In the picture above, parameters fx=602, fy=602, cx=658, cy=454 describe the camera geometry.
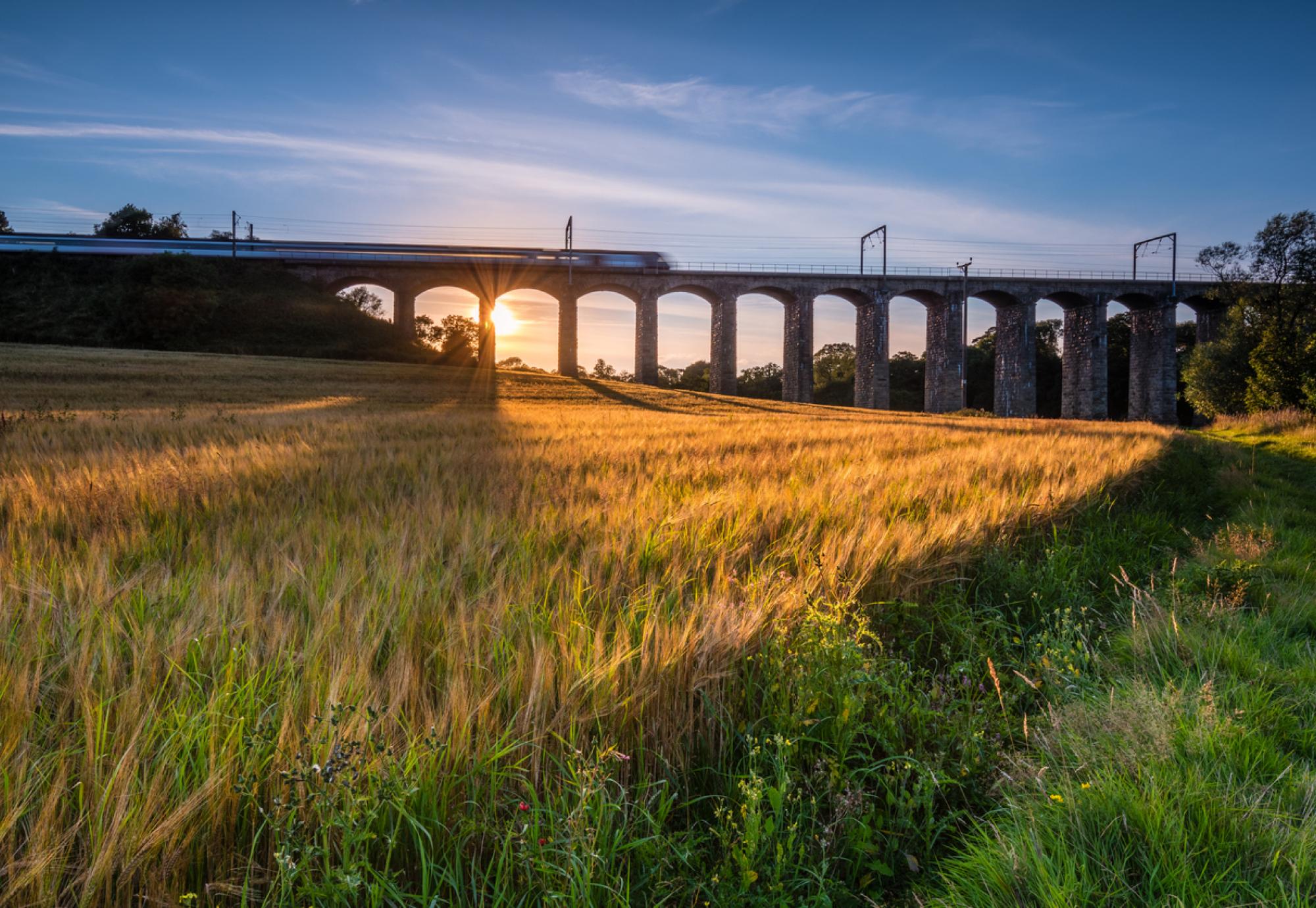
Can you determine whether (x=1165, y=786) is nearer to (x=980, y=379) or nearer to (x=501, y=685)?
(x=501, y=685)

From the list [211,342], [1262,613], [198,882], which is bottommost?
[1262,613]

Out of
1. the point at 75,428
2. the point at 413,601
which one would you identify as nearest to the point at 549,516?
the point at 413,601

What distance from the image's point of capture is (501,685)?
129cm

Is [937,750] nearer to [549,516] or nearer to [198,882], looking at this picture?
[198,882]

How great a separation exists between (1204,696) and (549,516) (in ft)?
7.94

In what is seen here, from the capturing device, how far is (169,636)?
1.39 m

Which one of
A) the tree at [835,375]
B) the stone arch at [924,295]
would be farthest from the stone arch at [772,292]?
the tree at [835,375]

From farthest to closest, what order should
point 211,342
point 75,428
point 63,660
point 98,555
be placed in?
1. point 211,342
2. point 75,428
3. point 98,555
4. point 63,660

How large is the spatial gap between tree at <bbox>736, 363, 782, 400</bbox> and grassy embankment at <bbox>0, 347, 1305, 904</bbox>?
7906 centimetres

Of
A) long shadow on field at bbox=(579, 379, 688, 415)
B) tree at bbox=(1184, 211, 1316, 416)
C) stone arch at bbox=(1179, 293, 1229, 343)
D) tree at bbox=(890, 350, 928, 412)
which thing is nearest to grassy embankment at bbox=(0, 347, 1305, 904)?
long shadow on field at bbox=(579, 379, 688, 415)

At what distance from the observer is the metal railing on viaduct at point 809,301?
49.9 m

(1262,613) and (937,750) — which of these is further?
(1262,613)

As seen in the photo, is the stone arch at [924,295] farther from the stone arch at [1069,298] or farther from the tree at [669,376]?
the tree at [669,376]

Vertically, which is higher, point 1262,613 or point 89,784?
point 89,784
